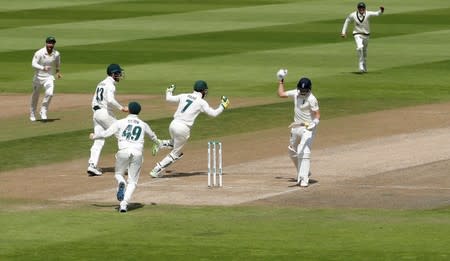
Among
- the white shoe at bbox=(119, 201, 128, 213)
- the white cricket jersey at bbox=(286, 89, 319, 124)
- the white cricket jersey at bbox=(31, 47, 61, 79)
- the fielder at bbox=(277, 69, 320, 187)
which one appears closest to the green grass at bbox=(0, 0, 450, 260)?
the white shoe at bbox=(119, 201, 128, 213)

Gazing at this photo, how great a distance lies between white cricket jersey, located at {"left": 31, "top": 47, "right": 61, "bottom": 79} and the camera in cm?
3588

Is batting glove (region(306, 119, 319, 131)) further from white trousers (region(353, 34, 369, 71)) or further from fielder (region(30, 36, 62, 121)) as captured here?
white trousers (region(353, 34, 369, 71))

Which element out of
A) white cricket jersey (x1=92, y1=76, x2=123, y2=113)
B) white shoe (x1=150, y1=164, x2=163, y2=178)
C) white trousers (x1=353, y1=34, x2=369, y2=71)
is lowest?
white shoe (x1=150, y1=164, x2=163, y2=178)

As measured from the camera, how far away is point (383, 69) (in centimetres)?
4672

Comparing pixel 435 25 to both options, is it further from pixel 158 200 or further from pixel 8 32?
pixel 158 200

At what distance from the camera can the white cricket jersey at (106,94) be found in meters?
28.4

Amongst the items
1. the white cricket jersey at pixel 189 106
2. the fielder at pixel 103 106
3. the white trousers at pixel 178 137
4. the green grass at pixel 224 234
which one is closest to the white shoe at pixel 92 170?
the fielder at pixel 103 106

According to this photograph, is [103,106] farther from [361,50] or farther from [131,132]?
[361,50]

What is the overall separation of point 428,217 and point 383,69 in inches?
950

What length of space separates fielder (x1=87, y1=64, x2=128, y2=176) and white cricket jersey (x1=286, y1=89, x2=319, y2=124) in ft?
12.0

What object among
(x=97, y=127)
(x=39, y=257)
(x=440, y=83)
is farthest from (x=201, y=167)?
(x=440, y=83)

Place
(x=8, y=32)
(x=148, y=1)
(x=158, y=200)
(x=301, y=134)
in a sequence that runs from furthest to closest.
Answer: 1. (x=148, y=1)
2. (x=8, y=32)
3. (x=301, y=134)
4. (x=158, y=200)

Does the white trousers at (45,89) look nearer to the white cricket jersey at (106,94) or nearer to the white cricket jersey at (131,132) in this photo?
the white cricket jersey at (106,94)

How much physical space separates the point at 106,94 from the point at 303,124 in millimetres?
4210
